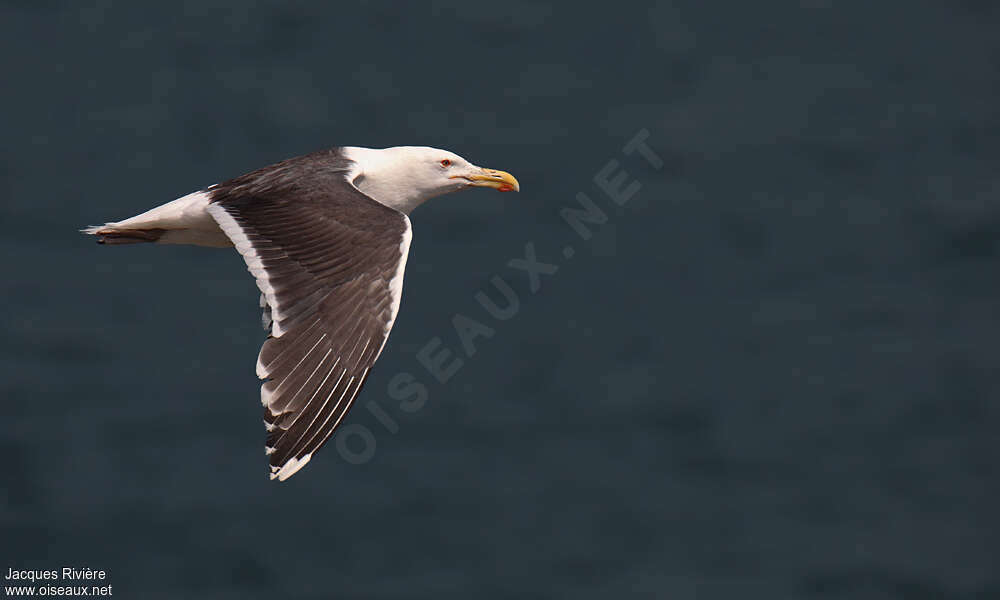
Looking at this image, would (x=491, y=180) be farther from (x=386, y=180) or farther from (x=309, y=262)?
(x=309, y=262)

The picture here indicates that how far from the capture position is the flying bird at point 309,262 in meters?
12.5

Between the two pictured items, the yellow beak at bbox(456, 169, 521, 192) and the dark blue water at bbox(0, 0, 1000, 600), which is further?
the dark blue water at bbox(0, 0, 1000, 600)

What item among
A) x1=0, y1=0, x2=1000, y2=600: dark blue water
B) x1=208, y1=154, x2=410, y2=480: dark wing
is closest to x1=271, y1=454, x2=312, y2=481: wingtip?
x1=208, y1=154, x2=410, y2=480: dark wing

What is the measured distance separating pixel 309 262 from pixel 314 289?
0.29m

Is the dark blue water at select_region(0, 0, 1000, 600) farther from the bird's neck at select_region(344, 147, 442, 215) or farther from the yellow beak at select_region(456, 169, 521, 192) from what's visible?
the bird's neck at select_region(344, 147, 442, 215)

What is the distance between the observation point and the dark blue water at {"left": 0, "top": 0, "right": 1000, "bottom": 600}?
106ft

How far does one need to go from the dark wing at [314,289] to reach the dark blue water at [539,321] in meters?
16.5

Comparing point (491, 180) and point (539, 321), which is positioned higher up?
point (491, 180)

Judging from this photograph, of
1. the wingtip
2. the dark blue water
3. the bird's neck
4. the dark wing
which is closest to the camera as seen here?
the wingtip

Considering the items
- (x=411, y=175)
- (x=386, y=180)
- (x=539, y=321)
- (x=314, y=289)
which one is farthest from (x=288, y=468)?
(x=539, y=321)

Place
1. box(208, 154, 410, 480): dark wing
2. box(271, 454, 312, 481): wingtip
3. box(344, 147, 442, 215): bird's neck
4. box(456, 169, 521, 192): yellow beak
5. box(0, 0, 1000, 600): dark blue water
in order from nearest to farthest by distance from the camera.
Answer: box(271, 454, 312, 481): wingtip → box(208, 154, 410, 480): dark wing → box(344, 147, 442, 215): bird's neck → box(456, 169, 521, 192): yellow beak → box(0, 0, 1000, 600): dark blue water

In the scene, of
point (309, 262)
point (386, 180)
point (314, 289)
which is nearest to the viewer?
point (314, 289)

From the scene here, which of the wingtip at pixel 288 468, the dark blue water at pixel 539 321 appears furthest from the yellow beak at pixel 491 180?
the dark blue water at pixel 539 321

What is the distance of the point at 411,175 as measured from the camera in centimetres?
1574
